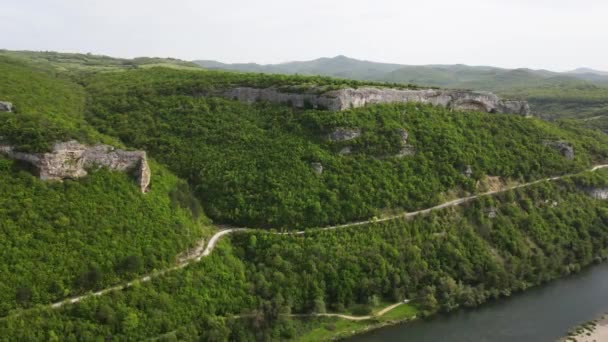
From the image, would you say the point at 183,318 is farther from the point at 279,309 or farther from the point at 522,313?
the point at 522,313

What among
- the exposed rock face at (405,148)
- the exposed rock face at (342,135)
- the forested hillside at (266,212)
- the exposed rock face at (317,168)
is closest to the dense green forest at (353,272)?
the forested hillside at (266,212)

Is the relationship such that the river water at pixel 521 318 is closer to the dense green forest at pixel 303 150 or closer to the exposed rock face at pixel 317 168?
the dense green forest at pixel 303 150

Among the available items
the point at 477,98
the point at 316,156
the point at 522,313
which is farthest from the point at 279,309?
the point at 477,98

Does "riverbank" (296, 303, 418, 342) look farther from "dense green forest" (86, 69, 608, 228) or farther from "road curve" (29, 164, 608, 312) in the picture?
"dense green forest" (86, 69, 608, 228)

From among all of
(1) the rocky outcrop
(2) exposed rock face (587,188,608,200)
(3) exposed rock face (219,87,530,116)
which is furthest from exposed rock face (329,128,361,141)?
(2) exposed rock face (587,188,608,200)

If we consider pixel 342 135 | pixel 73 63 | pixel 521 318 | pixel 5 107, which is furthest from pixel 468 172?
pixel 73 63
